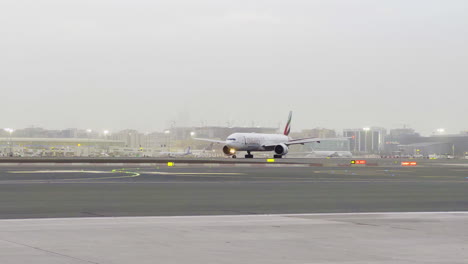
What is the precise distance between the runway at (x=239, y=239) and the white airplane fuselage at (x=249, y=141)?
287 feet

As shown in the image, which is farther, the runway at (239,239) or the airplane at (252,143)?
the airplane at (252,143)

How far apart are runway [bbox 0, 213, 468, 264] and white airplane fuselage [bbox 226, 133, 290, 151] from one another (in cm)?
8762

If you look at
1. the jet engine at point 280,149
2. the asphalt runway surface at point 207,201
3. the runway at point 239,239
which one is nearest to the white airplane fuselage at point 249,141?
the jet engine at point 280,149

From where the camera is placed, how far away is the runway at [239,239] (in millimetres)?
11000

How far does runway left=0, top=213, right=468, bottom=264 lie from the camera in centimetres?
1100

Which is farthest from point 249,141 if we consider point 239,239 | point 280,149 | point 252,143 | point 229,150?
point 239,239

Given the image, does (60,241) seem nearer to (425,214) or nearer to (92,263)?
(92,263)

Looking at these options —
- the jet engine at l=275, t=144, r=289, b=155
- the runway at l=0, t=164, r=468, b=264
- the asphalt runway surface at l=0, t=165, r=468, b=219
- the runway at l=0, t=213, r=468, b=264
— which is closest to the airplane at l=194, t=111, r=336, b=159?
the jet engine at l=275, t=144, r=289, b=155

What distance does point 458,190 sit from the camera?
100.0 ft

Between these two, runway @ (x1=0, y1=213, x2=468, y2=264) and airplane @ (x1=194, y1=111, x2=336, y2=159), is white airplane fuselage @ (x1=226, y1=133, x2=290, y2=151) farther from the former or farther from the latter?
runway @ (x1=0, y1=213, x2=468, y2=264)

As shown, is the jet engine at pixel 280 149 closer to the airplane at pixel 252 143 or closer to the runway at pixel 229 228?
the airplane at pixel 252 143

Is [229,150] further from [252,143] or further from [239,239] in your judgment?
[239,239]

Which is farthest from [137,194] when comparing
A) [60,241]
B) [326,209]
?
[60,241]

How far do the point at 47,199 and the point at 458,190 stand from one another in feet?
57.9
